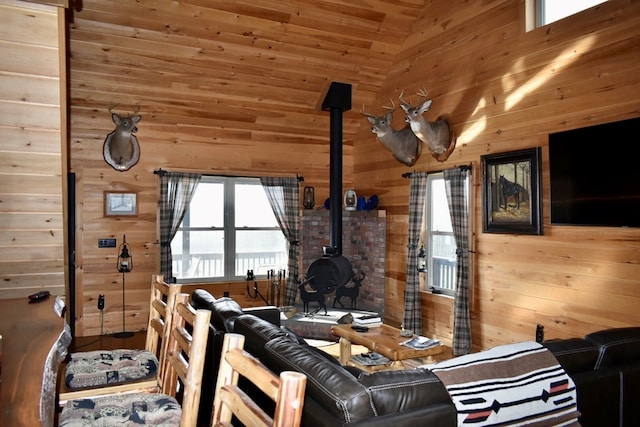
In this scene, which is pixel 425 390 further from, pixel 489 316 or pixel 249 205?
pixel 249 205

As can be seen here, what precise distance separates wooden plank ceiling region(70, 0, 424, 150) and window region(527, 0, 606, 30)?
5.06 ft

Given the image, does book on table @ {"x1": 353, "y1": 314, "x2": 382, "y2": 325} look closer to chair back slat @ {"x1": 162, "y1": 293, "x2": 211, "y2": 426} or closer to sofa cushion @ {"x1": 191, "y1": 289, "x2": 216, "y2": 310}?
sofa cushion @ {"x1": 191, "y1": 289, "x2": 216, "y2": 310}

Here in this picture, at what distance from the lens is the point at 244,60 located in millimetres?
5766

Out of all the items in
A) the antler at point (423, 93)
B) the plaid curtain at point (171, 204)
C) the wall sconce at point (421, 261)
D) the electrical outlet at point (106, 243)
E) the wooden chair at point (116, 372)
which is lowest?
the wooden chair at point (116, 372)

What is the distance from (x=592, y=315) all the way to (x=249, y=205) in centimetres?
468

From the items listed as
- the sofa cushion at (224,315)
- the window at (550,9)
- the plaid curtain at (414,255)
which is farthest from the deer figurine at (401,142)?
the sofa cushion at (224,315)

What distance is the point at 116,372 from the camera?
2436 millimetres

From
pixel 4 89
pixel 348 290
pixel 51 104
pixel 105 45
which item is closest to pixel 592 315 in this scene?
pixel 348 290

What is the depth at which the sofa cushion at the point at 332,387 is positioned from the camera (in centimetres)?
172

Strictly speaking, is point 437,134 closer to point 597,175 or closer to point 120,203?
point 597,175

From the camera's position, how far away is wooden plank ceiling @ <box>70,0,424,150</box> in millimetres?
5066

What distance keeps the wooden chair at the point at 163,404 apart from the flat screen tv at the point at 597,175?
338 cm

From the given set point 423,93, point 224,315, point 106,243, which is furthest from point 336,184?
point 224,315

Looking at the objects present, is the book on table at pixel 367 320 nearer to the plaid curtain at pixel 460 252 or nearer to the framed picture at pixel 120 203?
the plaid curtain at pixel 460 252
